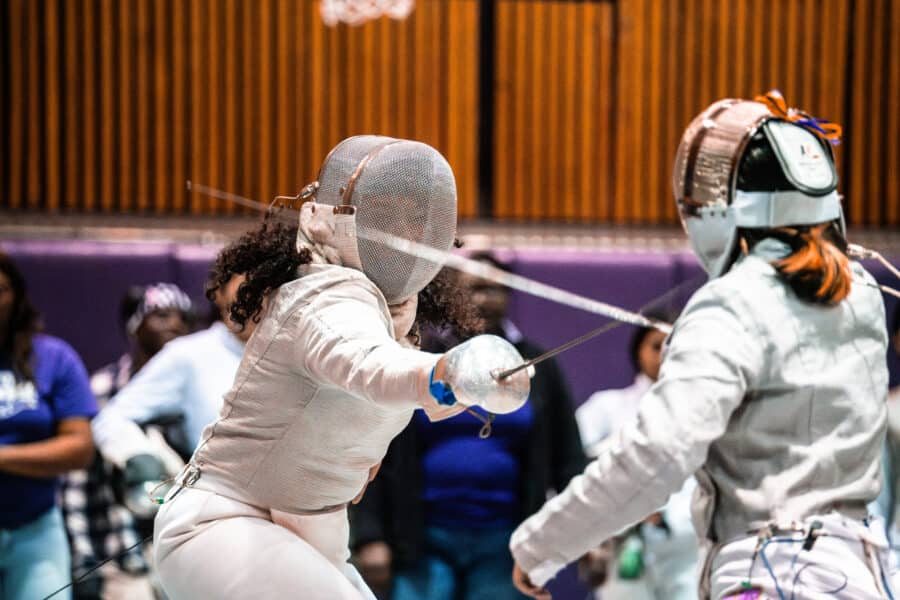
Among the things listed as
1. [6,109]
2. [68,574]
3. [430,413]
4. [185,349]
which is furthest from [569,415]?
[6,109]

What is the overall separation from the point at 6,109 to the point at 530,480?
2.49m

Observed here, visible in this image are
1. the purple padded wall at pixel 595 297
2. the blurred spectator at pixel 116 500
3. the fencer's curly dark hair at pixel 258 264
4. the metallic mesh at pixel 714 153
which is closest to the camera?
the fencer's curly dark hair at pixel 258 264

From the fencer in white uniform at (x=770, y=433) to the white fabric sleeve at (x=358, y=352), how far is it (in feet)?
1.53

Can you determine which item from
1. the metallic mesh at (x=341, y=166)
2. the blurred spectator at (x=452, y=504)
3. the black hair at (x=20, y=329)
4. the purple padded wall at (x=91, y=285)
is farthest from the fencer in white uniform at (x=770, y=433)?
the purple padded wall at (x=91, y=285)

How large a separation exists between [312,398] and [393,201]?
0.31m

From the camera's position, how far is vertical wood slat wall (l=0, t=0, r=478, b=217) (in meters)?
4.69

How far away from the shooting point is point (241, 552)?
1701 millimetres

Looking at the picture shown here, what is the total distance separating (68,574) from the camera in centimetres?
321

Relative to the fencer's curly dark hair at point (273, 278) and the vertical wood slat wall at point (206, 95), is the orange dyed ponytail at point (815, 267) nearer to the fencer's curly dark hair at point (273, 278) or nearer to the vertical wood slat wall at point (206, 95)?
the fencer's curly dark hair at point (273, 278)

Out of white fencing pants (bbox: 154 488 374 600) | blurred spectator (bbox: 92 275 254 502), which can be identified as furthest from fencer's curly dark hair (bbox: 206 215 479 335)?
blurred spectator (bbox: 92 275 254 502)

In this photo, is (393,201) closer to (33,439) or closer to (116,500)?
(33,439)

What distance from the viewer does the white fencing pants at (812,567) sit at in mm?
1879

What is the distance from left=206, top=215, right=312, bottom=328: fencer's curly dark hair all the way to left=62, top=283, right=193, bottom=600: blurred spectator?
1.60 metres

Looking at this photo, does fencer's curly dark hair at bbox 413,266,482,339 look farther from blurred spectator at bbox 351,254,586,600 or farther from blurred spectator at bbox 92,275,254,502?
blurred spectator at bbox 92,275,254,502
